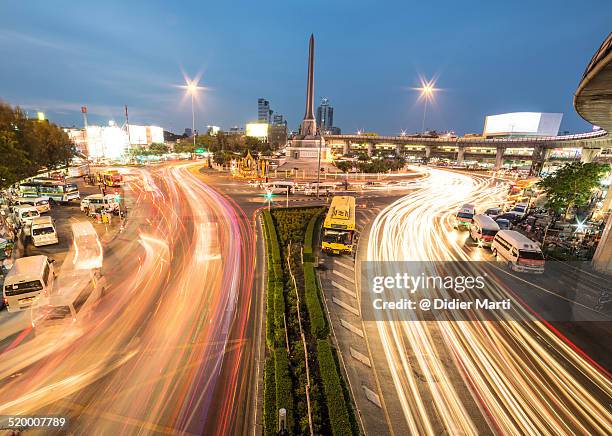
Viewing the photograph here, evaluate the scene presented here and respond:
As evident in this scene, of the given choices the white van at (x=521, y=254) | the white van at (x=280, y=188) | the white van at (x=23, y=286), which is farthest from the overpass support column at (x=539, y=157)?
the white van at (x=23, y=286)

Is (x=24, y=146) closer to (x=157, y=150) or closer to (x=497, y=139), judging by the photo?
(x=157, y=150)

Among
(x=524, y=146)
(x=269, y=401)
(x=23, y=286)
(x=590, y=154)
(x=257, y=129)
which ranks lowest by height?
(x=269, y=401)

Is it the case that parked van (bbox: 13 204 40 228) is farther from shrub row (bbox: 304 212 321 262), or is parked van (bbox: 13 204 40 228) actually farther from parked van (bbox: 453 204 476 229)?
parked van (bbox: 453 204 476 229)

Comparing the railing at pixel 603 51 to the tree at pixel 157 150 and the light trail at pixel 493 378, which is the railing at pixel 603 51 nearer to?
the light trail at pixel 493 378

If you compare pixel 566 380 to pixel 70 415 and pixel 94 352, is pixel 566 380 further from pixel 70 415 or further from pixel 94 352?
pixel 94 352

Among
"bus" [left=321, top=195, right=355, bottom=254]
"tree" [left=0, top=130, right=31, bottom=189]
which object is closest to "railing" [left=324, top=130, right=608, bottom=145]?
"bus" [left=321, top=195, right=355, bottom=254]

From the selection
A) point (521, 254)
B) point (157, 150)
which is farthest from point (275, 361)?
point (157, 150)
